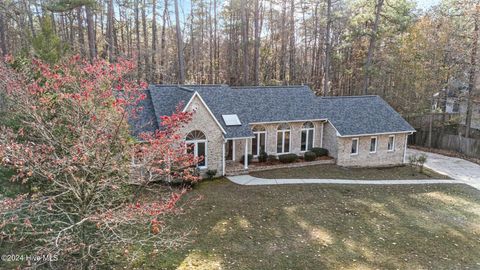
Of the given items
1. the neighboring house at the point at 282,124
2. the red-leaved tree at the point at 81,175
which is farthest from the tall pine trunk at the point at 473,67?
the red-leaved tree at the point at 81,175

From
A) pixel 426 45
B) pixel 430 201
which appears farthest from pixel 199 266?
pixel 426 45

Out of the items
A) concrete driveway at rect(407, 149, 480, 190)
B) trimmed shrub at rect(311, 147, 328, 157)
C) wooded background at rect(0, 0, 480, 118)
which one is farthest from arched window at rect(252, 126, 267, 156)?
concrete driveway at rect(407, 149, 480, 190)

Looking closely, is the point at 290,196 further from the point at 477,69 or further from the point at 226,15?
the point at 226,15

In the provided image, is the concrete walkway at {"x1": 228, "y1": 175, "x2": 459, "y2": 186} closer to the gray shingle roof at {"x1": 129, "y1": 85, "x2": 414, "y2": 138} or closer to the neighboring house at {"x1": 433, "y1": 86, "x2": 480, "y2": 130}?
the gray shingle roof at {"x1": 129, "y1": 85, "x2": 414, "y2": 138}

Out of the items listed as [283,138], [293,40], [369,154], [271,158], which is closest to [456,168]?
[369,154]

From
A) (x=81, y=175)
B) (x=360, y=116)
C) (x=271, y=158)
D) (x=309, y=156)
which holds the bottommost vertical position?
(x=271, y=158)

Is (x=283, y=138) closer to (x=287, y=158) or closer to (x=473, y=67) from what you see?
(x=287, y=158)

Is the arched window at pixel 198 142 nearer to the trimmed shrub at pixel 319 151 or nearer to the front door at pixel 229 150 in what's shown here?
the front door at pixel 229 150
